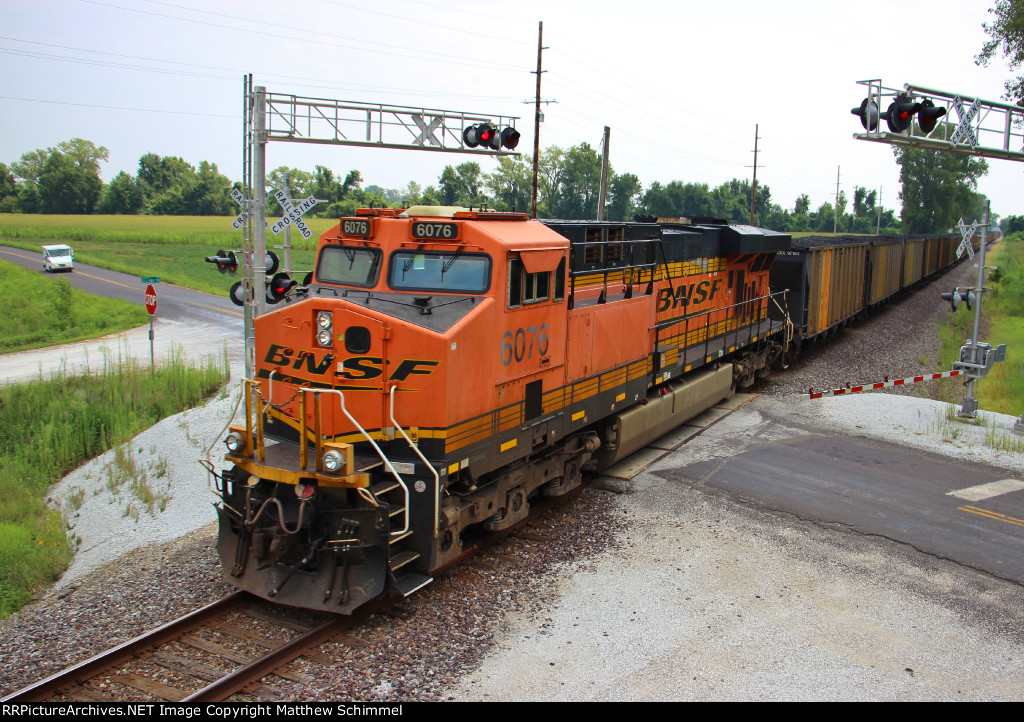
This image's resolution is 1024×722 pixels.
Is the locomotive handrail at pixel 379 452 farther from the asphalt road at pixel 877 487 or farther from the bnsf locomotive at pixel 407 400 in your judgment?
the asphalt road at pixel 877 487

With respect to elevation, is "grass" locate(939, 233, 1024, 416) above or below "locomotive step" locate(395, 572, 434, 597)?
above

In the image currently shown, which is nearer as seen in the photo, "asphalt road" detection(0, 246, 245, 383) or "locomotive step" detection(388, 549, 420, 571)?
"locomotive step" detection(388, 549, 420, 571)

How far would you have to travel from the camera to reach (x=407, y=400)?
7145 mm

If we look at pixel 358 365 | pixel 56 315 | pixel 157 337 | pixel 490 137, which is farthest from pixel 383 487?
pixel 56 315

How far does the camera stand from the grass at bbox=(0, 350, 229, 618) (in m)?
8.67

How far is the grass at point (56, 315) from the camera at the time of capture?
23.5 m

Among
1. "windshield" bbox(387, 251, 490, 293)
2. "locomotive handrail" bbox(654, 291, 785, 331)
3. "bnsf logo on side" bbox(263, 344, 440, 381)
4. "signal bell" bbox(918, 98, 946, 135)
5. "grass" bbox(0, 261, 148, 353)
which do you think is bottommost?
"grass" bbox(0, 261, 148, 353)

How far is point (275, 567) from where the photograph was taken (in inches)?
275

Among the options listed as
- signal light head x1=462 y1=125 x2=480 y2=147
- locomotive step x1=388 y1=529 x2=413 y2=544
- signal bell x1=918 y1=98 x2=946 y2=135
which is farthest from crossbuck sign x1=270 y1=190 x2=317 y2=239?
signal bell x1=918 y1=98 x2=946 y2=135

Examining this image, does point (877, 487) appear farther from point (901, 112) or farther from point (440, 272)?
point (440, 272)

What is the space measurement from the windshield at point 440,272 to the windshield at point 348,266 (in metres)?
0.23

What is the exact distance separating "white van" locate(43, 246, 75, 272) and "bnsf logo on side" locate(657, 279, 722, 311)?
1300 inches

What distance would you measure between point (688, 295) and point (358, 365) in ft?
25.8

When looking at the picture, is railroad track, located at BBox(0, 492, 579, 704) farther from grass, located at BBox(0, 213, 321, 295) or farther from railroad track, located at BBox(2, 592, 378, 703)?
grass, located at BBox(0, 213, 321, 295)
